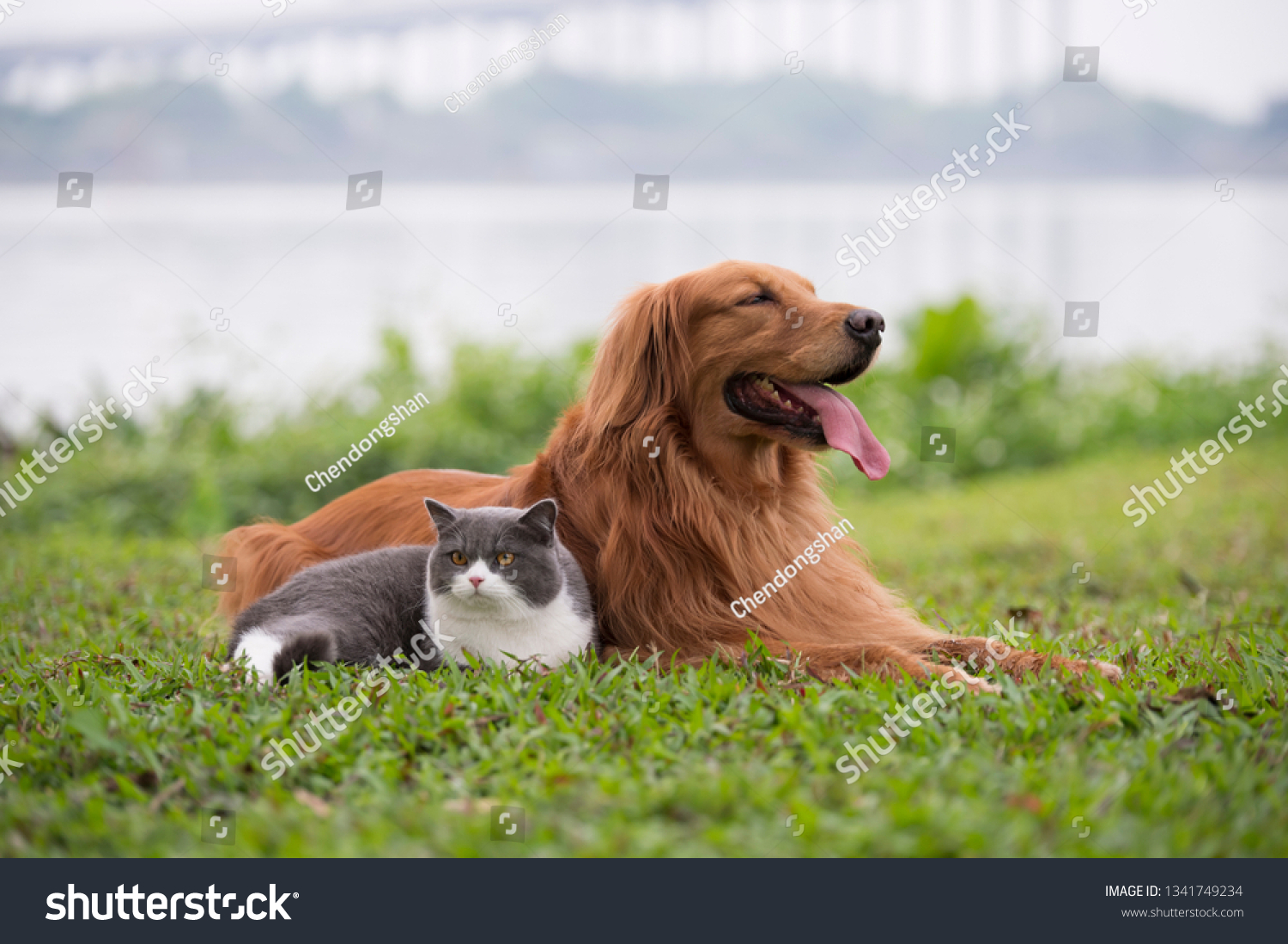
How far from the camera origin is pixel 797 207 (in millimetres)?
13391

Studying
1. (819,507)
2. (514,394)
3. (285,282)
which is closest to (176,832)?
(819,507)

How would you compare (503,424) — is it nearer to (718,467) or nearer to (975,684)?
(718,467)

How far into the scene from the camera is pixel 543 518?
312cm

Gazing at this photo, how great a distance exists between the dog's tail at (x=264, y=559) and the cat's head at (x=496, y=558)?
846 millimetres

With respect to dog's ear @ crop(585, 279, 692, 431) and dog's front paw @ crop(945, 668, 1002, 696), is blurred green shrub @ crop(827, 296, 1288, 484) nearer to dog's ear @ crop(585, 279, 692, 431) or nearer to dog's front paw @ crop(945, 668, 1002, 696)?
dog's ear @ crop(585, 279, 692, 431)

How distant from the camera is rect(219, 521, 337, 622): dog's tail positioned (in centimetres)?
382

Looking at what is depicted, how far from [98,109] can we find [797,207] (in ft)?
27.9


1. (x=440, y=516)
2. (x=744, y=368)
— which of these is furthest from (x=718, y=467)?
(x=440, y=516)

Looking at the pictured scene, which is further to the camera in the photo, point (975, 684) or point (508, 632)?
point (508, 632)

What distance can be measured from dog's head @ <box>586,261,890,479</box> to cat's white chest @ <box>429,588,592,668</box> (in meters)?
0.67

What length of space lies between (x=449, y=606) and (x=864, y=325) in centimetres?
156

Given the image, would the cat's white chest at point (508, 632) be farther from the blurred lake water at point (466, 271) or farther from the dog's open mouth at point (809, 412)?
the blurred lake water at point (466, 271)

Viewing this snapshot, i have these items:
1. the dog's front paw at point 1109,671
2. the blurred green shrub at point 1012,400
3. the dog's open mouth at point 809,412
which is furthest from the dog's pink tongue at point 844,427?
the blurred green shrub at point 1012,400

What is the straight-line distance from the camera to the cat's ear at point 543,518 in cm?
309
